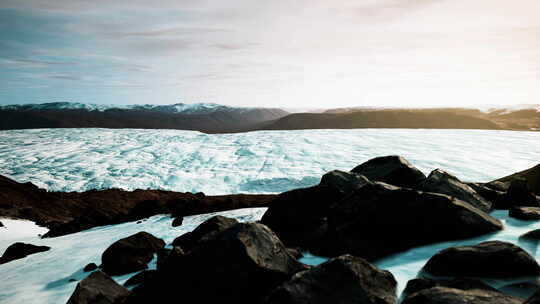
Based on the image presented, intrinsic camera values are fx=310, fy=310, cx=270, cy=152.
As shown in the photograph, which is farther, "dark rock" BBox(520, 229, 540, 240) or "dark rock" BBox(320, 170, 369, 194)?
"dark rock" BBox(320, 170, 369, 194)

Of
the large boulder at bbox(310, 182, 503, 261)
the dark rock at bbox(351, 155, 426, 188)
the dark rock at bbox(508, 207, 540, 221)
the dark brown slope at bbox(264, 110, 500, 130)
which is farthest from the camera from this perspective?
the dark brown slope at bbox(264, 110, 500, 130)

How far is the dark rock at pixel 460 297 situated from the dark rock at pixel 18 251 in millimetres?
12179

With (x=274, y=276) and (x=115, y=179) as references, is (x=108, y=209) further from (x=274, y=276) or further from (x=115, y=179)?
(x=274, y=276)

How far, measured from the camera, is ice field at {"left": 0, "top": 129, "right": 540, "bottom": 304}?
33.4 ft

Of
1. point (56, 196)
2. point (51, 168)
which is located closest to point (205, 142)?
point (51, 168)

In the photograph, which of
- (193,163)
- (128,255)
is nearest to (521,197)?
(128,255)

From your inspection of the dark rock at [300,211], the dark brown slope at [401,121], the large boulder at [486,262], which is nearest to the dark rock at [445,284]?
the large boulder at [486,262]

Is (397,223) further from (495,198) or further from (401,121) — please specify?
(401,121)

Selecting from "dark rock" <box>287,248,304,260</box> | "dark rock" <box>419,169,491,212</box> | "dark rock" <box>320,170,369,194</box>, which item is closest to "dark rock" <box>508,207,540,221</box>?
"dark rock" <box>419,169,491,212</box>

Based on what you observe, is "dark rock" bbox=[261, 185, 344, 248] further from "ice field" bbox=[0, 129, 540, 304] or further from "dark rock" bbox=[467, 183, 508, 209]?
"dark rock" bbox=[467, 183, 508, 209]

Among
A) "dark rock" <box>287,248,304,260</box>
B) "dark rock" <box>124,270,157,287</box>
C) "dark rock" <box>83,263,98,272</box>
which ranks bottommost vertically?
"dark rock" <box>83,263,98,272</box>

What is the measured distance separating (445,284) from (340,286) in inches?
54.3

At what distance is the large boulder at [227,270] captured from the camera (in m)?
4.46

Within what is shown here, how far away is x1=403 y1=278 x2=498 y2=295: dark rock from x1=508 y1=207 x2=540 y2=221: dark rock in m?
3.36
